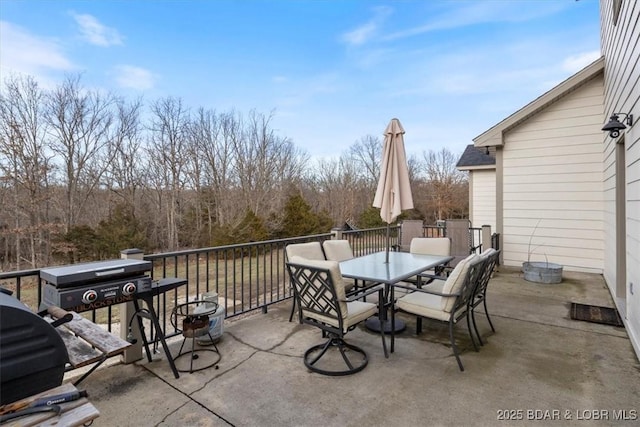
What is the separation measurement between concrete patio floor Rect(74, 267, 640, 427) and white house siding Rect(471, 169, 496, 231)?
6.33 metres

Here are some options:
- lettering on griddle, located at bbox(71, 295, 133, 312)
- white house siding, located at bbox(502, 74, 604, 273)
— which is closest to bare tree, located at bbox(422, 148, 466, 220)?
white house siding, located at bbox(502, 74, 604, 273)

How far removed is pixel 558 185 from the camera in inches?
239

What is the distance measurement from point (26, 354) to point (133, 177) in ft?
44.1

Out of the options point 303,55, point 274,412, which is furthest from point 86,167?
point 274,412

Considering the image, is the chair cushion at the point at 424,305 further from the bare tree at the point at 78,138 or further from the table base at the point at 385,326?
the bare tree at the point at 78,138

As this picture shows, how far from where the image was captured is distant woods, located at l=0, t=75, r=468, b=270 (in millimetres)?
9727

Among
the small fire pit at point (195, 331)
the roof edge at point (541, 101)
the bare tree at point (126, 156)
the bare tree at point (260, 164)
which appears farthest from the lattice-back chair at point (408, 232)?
the bare tree at point (126, 156)

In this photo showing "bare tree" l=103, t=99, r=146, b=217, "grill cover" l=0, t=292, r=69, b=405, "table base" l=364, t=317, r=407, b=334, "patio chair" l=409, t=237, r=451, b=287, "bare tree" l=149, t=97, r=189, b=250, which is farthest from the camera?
"bare tree" l=149, t=97, r=189, b=250

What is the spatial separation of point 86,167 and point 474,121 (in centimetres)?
1908

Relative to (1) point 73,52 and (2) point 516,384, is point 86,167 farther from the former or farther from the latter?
(2) point 516,384

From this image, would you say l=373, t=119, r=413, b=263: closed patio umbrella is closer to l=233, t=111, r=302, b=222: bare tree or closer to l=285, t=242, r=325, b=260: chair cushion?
l=285, t=242, r=325, b=260: chair cushion

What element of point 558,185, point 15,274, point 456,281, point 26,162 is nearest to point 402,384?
point 456,281

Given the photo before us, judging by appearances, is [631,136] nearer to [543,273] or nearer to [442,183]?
[543,273]

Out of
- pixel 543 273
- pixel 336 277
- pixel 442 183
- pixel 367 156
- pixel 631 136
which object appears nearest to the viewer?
pixel 336 277
